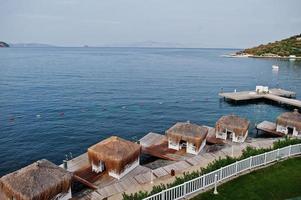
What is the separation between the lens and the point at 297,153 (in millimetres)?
23328

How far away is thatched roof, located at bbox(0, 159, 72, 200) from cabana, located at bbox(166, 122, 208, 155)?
12.7 metres

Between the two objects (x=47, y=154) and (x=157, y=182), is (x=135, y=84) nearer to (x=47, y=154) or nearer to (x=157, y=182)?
(x=47, y=154)

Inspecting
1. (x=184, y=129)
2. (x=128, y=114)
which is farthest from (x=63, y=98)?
(x=184, y=129)

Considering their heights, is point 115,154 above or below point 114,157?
above

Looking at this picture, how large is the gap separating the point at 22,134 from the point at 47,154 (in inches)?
330

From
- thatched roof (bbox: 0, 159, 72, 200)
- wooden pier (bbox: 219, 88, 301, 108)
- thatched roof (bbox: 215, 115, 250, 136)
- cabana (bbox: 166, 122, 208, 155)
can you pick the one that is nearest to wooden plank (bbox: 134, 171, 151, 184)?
thatched roof (bbox: 0, 159, 72, 200)

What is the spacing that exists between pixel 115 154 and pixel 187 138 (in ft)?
27.7

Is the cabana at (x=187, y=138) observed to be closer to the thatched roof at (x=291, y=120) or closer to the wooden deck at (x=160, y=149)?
the wooden deck at (x=160, y=149)

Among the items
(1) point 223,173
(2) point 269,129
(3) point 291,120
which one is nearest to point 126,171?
(1) point 223,173

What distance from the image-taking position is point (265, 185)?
18438 mm

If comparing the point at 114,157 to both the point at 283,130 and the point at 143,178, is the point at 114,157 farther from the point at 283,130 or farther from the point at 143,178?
the point at 283,130

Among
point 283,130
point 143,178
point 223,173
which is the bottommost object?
point 283,130

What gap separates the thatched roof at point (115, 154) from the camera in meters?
22.9

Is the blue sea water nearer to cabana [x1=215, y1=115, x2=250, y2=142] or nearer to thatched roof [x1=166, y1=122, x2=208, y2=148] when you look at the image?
thatched roof [x1=166, y1=122, x2=208, y2=148]
